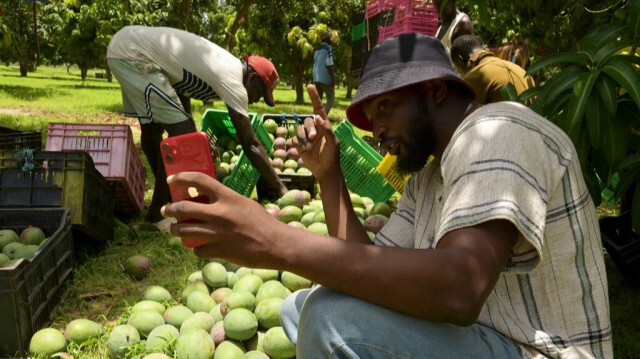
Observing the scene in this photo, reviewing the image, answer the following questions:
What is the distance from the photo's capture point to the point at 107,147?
3758 millimetres

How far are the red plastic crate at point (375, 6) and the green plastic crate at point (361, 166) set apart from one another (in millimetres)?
2896

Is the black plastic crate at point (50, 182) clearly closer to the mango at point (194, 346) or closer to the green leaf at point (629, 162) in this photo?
the mango at point (194, 346)

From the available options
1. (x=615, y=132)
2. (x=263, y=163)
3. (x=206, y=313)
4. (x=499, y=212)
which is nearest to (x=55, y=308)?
(x=206, y=313)

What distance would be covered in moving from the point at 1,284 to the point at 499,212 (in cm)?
206

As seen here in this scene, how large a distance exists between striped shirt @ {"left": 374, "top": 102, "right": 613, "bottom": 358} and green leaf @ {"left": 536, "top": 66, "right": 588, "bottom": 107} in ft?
2.08

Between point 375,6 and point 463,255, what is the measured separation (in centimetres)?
684

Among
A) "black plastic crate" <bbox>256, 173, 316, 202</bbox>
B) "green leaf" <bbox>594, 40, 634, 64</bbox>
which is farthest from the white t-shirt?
"green leaf" <bbox>594, 40, 634, 64</bbox>

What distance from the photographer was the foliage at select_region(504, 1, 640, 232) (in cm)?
170

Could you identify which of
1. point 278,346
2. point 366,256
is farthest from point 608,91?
point 278,346

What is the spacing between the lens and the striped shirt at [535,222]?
1077 millimetres

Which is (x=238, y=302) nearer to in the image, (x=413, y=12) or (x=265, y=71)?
(x=265, y=71)

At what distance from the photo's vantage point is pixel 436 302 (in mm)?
1020

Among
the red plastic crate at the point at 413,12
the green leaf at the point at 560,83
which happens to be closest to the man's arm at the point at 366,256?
the green leaf at the point at 560,83

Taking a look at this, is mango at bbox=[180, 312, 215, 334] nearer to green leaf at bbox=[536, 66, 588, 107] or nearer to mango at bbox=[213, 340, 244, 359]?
mango at bbox=[213, 340, 244, 359]
